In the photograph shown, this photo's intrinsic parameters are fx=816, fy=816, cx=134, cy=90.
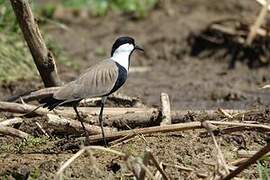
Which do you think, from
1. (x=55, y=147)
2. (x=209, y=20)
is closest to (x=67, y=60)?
(x=209, y=20)

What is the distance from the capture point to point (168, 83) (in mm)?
9508

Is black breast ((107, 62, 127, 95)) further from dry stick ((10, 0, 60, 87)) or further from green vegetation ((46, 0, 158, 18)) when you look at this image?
green vegetation ((46, 0, 158, 18))

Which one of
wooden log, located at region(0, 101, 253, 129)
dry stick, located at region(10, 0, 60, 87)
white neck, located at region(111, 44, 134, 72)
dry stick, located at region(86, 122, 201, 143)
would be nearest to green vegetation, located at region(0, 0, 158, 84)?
dry stick, located at region(10, 0, 60, 87)

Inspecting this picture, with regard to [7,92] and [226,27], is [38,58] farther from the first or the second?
[226,27]

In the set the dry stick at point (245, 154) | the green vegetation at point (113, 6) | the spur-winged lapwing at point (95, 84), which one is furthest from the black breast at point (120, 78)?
the green vegetation at point (113, 6)

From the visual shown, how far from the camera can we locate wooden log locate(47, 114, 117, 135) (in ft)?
19.4

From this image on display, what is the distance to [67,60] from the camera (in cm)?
985

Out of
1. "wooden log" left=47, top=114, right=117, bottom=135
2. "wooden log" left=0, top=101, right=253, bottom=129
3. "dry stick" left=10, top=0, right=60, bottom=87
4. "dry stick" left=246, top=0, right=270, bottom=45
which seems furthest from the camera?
"dry stick" left=246, top=0, right=270, bottom=45

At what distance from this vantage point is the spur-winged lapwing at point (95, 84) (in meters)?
5.53

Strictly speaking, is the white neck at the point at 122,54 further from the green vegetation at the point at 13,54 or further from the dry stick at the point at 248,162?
the green vegetation at the point at 13,54

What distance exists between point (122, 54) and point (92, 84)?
0.43 m

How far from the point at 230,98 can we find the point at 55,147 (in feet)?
10.2

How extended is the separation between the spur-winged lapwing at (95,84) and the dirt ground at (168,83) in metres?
0.33

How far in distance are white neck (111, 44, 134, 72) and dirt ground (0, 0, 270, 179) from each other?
22.9 inches
